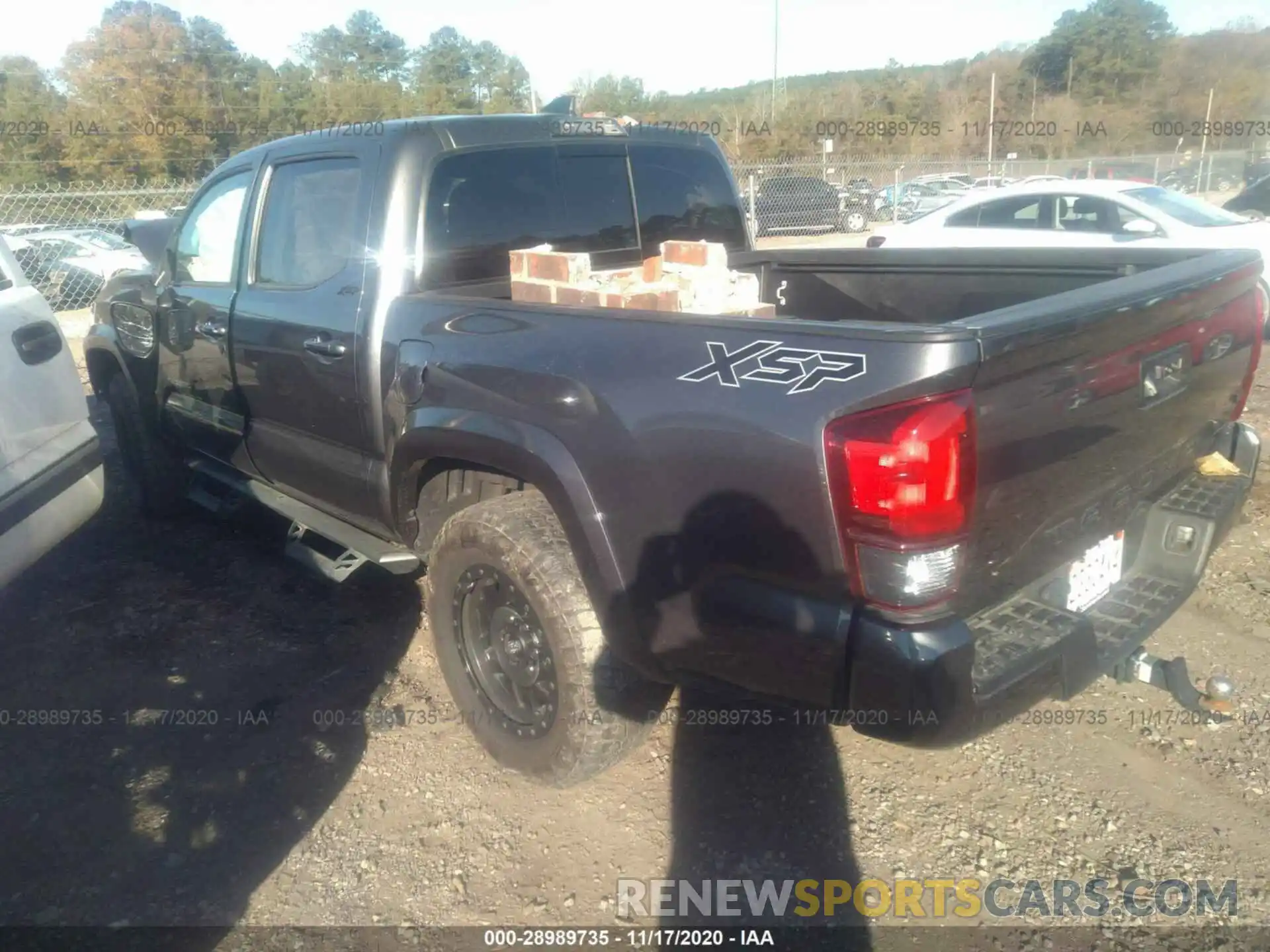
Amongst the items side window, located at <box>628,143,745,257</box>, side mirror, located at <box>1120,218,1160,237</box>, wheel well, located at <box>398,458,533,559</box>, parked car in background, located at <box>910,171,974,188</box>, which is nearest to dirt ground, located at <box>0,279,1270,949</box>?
wheel well, located at <box>398,458,533,559</box>

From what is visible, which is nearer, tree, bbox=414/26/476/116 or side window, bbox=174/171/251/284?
side window, bbox=174/171/251/284

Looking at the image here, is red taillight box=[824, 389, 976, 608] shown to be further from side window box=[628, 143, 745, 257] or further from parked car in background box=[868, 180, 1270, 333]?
parked car in background box=[868, 180, 1270, 333]

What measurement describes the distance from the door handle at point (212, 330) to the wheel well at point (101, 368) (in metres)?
1.27

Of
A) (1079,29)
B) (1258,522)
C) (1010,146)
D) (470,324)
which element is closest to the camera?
(470,324)

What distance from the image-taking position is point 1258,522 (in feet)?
Answer: 14.6

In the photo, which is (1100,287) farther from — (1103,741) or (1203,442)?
(1103,741)

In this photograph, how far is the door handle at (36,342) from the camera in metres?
3.49

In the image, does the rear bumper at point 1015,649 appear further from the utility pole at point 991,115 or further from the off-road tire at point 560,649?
the utility pole at point 991,115

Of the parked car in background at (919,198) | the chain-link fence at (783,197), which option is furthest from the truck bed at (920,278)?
the parked car in background at (919,198)

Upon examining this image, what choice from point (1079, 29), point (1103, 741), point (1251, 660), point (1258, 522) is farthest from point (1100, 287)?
point (1079, 29)

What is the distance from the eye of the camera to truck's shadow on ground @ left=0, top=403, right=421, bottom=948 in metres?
2.68

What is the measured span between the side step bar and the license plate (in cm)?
217

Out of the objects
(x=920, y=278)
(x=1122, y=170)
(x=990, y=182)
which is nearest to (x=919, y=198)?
(x=990, y=182)

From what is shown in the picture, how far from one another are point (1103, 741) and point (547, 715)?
1.78 meters
